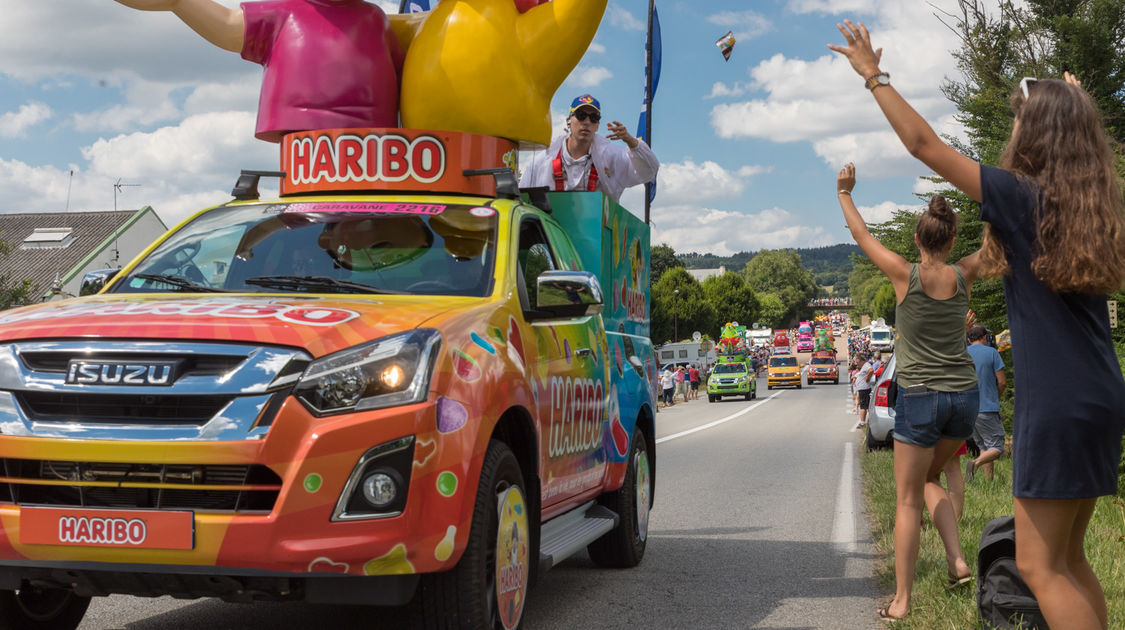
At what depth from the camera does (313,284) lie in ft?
16.5

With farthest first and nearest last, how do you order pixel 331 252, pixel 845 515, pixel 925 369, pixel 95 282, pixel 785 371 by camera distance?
pixel 785 371 → pixel 845 515 → pixel 925 369 → pixel 95 282 → pixel 331 252

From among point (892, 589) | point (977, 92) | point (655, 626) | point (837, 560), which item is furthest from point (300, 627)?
point (977, 92)

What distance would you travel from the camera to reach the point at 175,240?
18.5ft

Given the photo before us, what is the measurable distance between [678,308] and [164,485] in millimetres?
114344

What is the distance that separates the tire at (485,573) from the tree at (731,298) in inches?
5659

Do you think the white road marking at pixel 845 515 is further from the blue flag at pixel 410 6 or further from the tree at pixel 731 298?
the tree at pixel 731 298

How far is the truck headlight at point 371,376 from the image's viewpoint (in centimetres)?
387

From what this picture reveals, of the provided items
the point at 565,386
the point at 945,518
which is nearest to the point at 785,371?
the point at 945,518

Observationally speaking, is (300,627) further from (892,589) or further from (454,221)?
(892,589)

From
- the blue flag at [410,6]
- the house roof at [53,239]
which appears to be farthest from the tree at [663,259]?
the blue flag at [410,6]

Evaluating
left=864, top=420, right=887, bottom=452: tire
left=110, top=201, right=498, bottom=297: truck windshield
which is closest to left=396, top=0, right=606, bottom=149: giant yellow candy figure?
left=110, top=201, right=498, bottom=297: truck windshield

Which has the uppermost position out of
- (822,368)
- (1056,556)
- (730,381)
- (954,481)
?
(1056,556)

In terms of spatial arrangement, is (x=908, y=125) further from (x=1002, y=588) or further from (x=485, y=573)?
(x=1002, y=588)

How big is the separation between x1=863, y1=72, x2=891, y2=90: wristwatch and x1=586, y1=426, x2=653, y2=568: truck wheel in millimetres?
3808
